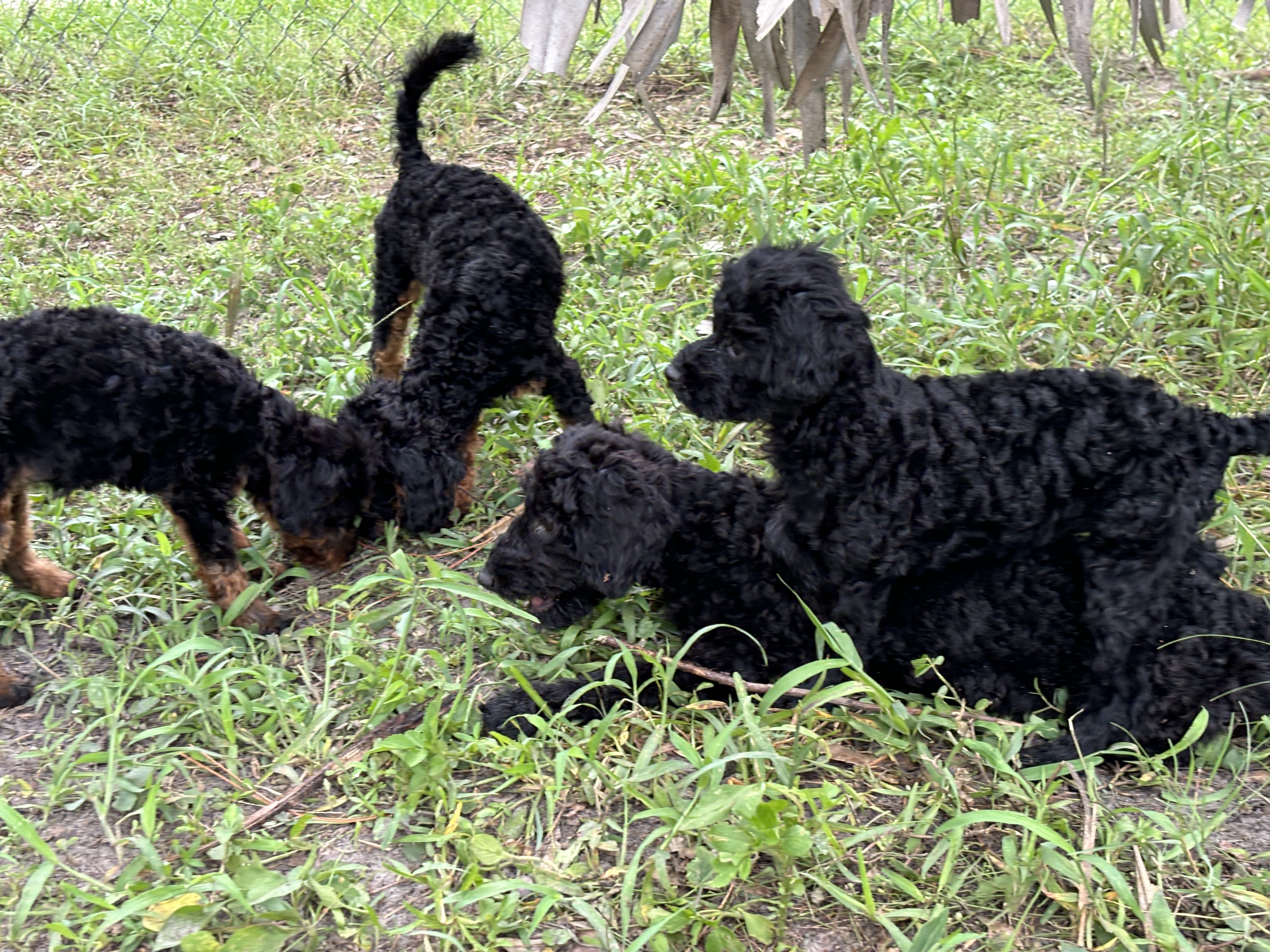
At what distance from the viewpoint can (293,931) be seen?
2.02 m

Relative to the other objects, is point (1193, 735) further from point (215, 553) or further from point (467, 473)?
point (215, 553)

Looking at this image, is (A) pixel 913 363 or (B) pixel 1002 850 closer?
(B) pixel 1002 850

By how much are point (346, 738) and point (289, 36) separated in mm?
6129

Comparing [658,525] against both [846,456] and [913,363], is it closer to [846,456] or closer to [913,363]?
[846,456]

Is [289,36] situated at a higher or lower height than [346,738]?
higher

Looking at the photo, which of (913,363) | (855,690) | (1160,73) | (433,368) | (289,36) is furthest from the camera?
(289,36)

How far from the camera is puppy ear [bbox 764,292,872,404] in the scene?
2.52m

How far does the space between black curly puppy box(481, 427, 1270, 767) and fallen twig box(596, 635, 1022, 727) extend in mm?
32

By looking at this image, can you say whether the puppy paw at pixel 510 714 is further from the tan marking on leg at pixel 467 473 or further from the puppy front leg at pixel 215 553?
the tan marking on leg at pixel 467 473

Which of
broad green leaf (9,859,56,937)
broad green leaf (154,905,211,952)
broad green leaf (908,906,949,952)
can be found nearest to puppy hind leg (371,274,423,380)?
broad green leaf (9,859,56,937)

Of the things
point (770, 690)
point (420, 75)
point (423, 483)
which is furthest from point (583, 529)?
point (420, 75)

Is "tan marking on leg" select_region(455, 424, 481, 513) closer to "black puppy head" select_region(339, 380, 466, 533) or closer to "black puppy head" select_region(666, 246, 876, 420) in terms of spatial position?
"black puppy head" select_region(339, 380, 466, 533)

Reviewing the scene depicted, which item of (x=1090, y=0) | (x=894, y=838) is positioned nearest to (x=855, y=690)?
(x=894, y=838)

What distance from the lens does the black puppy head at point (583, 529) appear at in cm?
270
